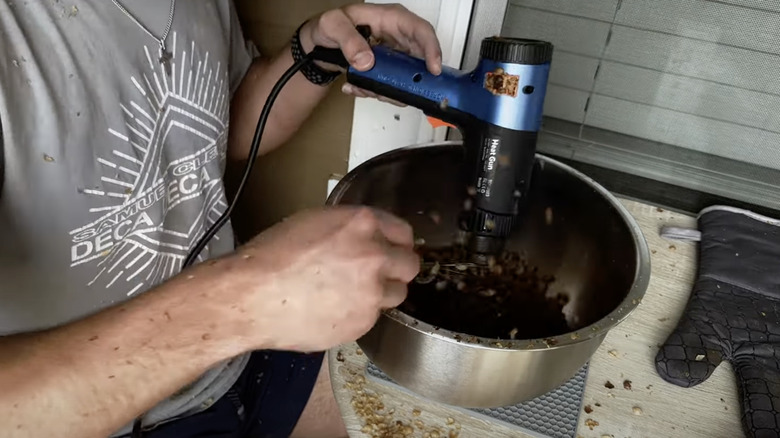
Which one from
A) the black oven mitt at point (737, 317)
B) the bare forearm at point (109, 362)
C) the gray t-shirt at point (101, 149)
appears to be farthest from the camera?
the black oven mitt at point (737, 317)

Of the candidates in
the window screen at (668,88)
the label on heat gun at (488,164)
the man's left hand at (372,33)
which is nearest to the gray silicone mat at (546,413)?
the label on heat gun at (488,164)

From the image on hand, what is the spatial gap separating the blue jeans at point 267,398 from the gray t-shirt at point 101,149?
0.05 metres

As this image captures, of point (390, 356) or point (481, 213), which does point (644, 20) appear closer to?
point (481, 213)

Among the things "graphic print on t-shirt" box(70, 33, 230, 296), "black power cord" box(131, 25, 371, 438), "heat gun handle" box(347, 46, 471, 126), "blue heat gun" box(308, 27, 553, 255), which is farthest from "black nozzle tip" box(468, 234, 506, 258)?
"graphic print on t-shirt" box(70, 33, 230, 296)

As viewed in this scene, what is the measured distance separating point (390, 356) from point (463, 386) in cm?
7

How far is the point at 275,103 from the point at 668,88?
645mm

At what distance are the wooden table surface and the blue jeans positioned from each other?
9.4 inches

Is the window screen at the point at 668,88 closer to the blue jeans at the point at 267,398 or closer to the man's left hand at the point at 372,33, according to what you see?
the man's left hand at the point at 372,33

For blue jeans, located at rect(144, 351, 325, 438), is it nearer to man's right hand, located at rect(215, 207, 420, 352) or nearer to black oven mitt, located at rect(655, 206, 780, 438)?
man's right hand, located at rect(215, 207, 420, 352)

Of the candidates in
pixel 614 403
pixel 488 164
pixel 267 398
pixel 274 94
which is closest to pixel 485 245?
pixel 488 164

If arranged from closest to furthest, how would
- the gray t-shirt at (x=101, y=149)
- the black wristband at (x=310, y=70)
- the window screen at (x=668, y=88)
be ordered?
the gray t-shirt at (x=101, y=149)
the black wristband at (x=310, y=70)
the window screen at (x=668, y=88)

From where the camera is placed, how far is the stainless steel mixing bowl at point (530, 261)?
0.51 m

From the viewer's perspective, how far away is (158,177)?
0.72m

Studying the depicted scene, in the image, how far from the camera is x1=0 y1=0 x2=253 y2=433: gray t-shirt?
57 cm
